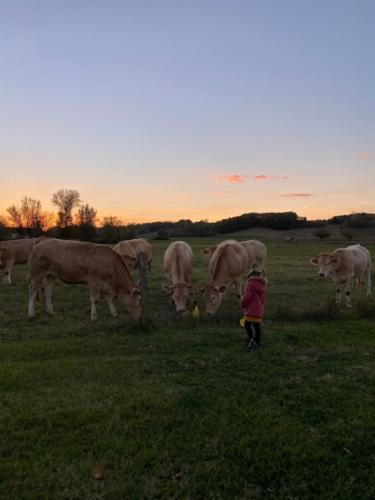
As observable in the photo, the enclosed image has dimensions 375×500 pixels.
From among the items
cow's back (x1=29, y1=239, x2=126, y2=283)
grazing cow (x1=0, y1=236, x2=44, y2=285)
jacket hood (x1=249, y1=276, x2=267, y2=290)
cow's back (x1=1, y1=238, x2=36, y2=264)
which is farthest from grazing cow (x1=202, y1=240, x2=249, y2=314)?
cow's back (x1=1, y1=238, x2=36, y2=264)

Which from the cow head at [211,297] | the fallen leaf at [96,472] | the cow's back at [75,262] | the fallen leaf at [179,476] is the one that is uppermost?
the cow's back at [75,262]

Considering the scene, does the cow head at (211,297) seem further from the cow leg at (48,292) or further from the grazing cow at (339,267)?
the grazing cow at (339,267)

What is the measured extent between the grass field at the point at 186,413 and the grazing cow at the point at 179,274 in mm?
1738

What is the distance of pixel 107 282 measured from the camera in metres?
11.0

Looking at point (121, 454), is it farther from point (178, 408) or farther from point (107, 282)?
Result: point (107, 282)

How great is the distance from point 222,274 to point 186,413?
7.00m

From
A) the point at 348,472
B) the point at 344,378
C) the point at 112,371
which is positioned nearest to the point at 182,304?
the point at 112,371

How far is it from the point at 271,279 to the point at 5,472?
16.9m

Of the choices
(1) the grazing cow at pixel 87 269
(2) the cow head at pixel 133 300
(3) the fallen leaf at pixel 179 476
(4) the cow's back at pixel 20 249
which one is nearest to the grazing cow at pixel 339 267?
(2) the cow head at pixel 133 300

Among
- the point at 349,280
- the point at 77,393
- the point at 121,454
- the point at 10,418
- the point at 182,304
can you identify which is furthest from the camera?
the point at 349,280

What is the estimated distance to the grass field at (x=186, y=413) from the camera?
369 centimetres

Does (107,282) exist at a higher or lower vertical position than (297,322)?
higher

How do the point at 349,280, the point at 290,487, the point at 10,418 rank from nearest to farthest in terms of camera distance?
the point at 290,487 → the point at 10,418 → the point at 349,280

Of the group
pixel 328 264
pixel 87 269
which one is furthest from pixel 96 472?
pixel 328 264
